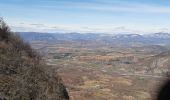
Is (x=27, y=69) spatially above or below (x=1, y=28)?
below

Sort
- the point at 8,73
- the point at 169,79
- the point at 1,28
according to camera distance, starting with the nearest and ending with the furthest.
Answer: the point at 169,79
the point at 8,73
the point at 1,28

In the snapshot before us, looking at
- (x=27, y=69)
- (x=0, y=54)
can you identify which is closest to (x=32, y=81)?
(x=27, y=69)

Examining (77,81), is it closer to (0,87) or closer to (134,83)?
(134,83)

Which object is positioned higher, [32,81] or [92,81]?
[32,81]

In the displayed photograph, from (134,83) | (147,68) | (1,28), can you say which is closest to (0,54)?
(1,28)

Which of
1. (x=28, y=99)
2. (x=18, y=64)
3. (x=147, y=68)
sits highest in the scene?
(x=18, y=64)

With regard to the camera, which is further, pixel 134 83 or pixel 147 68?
pixel 147 68

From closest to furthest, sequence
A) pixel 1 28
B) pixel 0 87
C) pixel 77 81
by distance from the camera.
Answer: pixel 0 87, pixel 1 28, pixel 77 81

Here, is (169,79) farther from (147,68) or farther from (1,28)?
(147,68)

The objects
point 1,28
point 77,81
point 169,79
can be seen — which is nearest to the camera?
point 169,79
